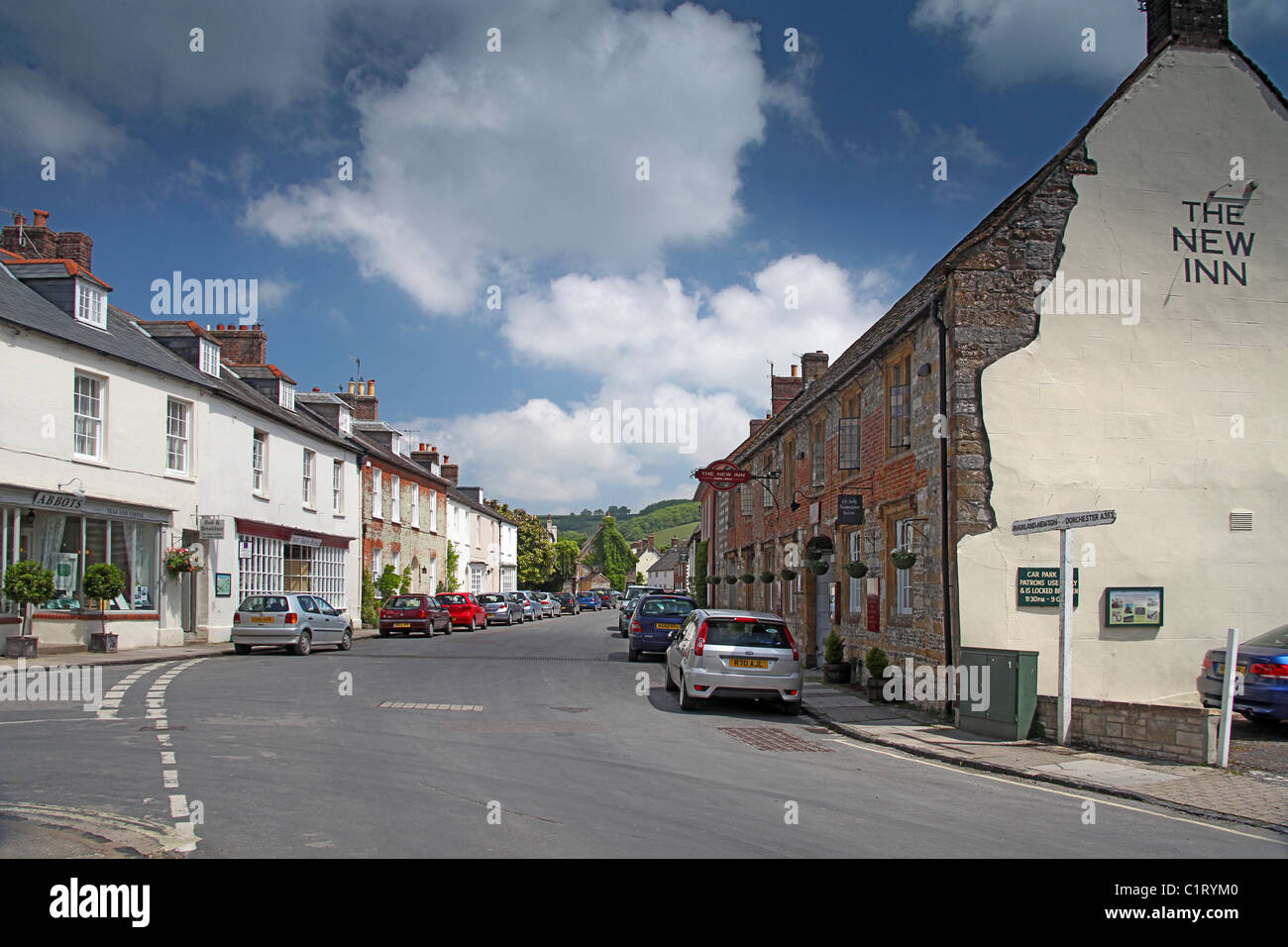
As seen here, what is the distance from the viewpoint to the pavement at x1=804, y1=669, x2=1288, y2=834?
841cm

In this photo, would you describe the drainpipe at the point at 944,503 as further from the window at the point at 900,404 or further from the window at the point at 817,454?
the window at the point at 817,454

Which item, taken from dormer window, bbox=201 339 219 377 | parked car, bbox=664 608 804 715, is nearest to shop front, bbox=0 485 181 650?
dormer window, bbox=201 339 219 377

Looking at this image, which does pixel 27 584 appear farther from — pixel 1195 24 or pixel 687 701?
pixel 1195 24

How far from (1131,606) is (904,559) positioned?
11.0ft

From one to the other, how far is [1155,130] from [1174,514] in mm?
6051

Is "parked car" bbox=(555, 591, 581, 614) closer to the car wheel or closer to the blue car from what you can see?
the car wheel

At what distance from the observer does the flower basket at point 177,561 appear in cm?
2373

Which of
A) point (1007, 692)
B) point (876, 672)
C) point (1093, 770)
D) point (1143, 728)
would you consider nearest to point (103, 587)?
point (876, 672)

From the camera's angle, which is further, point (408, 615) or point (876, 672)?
point (408, 615)

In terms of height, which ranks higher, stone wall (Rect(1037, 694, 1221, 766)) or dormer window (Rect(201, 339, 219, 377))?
dormer window (Rect(201, 339, 219, 377))

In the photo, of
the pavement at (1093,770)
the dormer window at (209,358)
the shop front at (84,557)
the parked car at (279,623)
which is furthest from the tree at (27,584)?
the pavement at (1093,770)

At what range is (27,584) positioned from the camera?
18.4m

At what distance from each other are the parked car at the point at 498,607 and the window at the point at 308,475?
12.5m

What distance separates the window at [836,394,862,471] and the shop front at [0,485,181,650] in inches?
648
